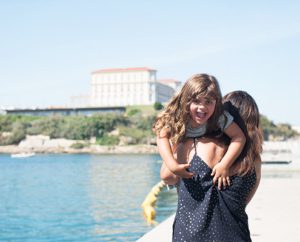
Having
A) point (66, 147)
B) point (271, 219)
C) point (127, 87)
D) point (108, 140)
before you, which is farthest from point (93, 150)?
point (271, 219)

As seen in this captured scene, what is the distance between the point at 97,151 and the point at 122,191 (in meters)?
72.1

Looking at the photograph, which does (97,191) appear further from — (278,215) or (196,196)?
(196,196)

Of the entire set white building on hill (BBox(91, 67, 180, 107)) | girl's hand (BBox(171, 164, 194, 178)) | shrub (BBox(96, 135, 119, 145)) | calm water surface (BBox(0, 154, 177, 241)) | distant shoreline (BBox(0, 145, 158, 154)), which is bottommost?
distant shoreline (BBox(0, 145, 158, 154))

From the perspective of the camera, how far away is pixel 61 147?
9569cm

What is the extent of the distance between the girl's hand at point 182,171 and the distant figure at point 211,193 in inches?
1.7

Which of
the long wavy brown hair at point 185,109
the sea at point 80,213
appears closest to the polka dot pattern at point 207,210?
the long wavy brown hair at point 185,109

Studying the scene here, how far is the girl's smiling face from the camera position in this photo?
2262 millimetres

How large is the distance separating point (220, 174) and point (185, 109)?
32 cm

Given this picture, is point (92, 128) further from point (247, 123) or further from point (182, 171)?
point (182, 171)

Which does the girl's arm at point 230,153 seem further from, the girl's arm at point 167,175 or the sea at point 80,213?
the sea at point 80,213

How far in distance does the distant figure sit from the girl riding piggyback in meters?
0.04

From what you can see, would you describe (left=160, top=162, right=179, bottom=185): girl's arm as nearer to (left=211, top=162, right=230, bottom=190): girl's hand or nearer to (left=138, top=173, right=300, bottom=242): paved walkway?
(left=211, top=162, right=230, bottom=190): girl's hand

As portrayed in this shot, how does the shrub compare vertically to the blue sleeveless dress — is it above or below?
below

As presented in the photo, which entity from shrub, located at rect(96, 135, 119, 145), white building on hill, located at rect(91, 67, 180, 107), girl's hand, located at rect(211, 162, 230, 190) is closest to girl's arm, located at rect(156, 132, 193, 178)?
girl's hand, located at rect(211, 162, 230, 190)
